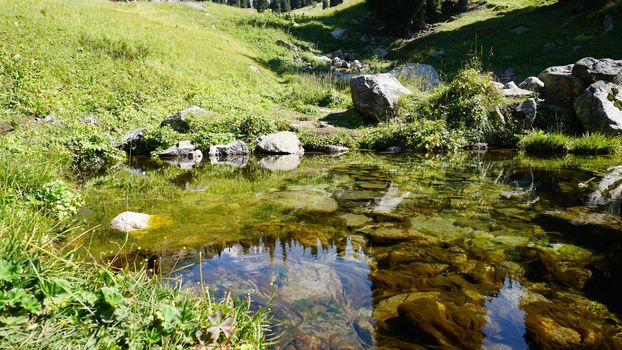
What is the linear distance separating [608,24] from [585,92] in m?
12.7

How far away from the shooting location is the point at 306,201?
6723 millimetres

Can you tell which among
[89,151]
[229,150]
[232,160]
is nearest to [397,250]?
[232,160]

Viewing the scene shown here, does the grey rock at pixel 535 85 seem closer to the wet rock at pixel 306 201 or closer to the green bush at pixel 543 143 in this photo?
the green bush at pixel 543 143

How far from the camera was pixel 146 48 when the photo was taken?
68.0 feet

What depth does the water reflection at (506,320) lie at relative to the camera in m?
2.77

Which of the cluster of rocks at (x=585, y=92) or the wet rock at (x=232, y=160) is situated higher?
the cluster of rocks at (x=585, y=92)

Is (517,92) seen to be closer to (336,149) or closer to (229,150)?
(336,149)

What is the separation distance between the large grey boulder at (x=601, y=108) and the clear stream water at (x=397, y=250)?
4690 millimetres

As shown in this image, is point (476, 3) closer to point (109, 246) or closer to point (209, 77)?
point (209, 77)

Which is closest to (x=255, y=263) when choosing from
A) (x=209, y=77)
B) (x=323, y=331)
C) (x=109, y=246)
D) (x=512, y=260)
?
(x=323, y=331)

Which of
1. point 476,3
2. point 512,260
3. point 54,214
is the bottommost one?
point 512,260

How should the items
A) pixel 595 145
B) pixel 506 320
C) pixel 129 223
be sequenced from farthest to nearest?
pixel 595 145 < pixel 129 223 < pixel 506 320

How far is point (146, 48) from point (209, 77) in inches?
142

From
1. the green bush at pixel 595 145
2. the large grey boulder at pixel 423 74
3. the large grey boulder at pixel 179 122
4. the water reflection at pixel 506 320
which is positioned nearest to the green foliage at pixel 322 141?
the large grey boulder at pixel 179 122
